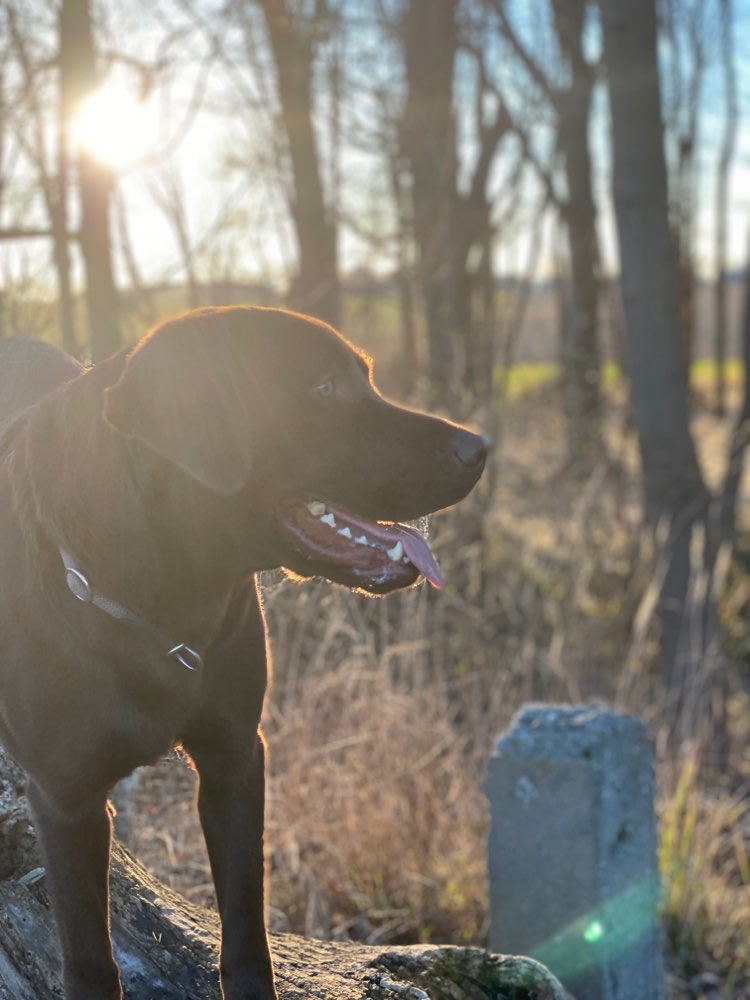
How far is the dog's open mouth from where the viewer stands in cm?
262

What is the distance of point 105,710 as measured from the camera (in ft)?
7.95

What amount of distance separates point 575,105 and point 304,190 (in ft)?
17.6

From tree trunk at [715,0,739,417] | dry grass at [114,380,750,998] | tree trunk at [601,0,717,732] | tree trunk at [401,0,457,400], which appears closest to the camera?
dry grass at [114,380,750,998]

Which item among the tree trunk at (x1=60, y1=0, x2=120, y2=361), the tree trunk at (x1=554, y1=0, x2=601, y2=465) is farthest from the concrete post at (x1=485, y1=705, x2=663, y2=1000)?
the tree trunk at (x1=554, y1=0, x2=601, y2=465)

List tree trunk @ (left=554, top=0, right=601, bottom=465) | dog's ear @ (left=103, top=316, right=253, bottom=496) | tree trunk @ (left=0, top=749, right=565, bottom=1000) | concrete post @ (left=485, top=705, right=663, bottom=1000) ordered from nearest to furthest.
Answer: dog's ear @ (left=103, top=316, right=253, bottom=496), tree trunk @ (left=0, top=749, right=565, bottom=1000), concrete post @ (left=485, top=705, right=663, bottom=1000), tree trunk @ (left=554, top=0, right=601, bottom=465)

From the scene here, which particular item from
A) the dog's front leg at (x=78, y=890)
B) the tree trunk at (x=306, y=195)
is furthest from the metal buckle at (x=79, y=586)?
the tree trunk at (x=306, y=195)

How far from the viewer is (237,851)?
271 cm

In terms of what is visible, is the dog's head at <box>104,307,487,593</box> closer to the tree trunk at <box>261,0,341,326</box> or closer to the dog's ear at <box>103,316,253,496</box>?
the dog's ear at <box>103,316,253,496</box>

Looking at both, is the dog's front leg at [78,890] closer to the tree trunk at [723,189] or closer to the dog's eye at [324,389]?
the dog's eye at [324,389]

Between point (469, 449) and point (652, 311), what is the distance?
5.79 m

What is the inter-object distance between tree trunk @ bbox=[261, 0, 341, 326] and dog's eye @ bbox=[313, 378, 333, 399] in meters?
7.44

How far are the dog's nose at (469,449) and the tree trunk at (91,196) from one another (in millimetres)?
3638

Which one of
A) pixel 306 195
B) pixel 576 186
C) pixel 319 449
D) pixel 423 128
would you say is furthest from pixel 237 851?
pixel 576 186

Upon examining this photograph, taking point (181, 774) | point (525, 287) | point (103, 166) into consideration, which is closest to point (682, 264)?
point (525, 287)
